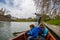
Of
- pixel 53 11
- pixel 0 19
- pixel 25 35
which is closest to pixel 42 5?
pixel 53 11

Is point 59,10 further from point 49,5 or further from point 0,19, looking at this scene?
point 0,19

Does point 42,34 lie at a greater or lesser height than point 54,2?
lesser

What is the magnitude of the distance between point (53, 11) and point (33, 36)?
30.2 ft

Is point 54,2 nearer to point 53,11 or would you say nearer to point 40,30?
point 53,11

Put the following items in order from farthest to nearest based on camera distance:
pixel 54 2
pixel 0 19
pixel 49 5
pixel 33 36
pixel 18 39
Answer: pixel 0 19
pixel 49 5
pixel 54 2
pixel 18 39
pixel 33 36

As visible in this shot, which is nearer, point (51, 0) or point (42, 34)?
point (42, 34)

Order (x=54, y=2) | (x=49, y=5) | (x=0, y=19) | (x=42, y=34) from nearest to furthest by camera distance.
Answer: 1. (x=42, y=34)
2. (x=54, y=2)
3. (x=49, y=5)
4. (x=0, y=19)

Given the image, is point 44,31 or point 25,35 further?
point 25,35

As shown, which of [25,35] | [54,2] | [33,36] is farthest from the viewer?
[54,2]

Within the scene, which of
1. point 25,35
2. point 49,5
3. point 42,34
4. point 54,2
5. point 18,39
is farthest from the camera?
point 49,5

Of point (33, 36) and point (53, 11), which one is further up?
point (53, 11)

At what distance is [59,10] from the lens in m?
17.7

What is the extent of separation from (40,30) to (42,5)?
11.1 meters

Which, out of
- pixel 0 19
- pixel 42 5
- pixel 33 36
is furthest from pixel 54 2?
pixel 0 19
